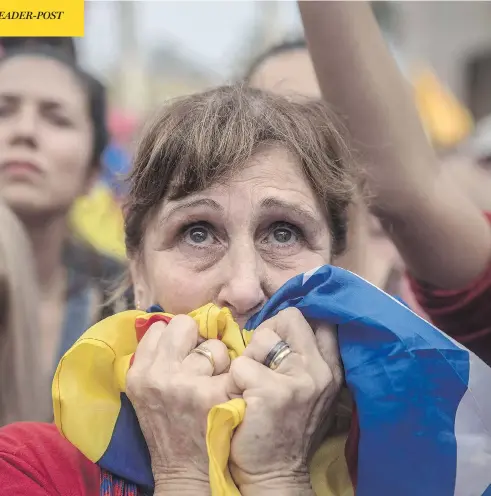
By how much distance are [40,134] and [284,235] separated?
3.20 feet

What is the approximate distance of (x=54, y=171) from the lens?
1.88 m

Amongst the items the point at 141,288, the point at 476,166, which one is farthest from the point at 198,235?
the point at 476,166

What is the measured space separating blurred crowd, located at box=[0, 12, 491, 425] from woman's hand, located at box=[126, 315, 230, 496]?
14.9 inches

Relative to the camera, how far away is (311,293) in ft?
2.92

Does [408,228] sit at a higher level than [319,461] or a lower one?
higher

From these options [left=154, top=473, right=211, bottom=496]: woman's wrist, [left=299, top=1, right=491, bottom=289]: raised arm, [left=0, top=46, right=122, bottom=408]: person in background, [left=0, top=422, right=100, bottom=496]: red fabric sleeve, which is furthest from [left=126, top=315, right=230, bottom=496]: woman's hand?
[left=0, top=46, right=122, bottom=408]: person in background

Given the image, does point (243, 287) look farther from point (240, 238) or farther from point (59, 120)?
point (59, 120)

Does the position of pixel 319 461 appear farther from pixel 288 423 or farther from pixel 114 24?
pixel 114 24

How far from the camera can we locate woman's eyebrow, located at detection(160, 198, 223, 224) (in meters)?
0.98

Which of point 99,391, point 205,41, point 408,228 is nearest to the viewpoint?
point 99,391

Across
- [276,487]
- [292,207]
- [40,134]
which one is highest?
[40,134]

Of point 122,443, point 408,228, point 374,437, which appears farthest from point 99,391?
point 408,228

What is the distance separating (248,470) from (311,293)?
0.22m

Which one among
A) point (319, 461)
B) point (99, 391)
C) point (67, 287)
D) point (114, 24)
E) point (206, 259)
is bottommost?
point (319, 461)
